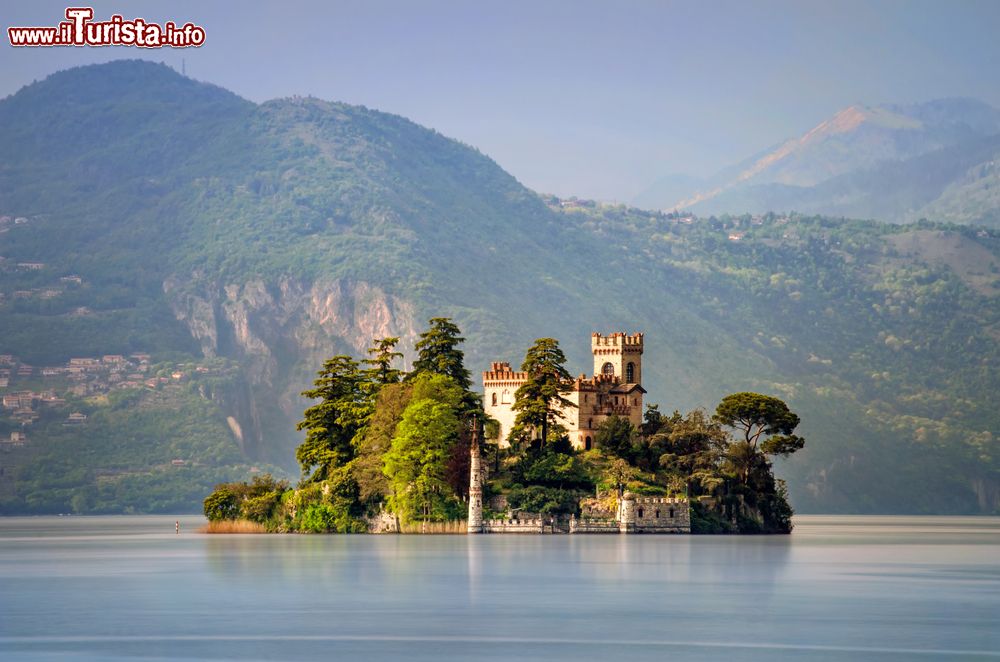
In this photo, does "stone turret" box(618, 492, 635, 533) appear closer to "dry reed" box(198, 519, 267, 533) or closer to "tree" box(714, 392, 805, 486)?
"tree" box(714, 392, 805, 486)

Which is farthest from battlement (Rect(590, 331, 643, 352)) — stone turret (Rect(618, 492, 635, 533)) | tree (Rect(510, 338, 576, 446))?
stone turret (Rect(618, 492, 635, 533))

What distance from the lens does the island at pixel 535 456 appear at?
4914 inches

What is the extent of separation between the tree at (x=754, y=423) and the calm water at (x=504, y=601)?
11.6 metres

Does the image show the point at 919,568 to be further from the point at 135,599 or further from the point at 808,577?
the point at 135,599

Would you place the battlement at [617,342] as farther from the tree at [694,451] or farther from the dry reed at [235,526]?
the dry reed at [235,526]

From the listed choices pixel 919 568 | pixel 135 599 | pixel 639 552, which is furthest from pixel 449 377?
pixel 135 599

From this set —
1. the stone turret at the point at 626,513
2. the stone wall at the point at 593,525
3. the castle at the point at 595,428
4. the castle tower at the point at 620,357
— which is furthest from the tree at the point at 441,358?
the stone turret at the point at 626,513

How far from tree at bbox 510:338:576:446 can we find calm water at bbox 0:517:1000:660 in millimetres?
12728

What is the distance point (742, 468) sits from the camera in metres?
129

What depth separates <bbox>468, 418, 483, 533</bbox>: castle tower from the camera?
122 metres

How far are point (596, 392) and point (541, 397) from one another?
179 inches

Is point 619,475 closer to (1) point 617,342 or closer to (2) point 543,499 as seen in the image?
(2) point 543,499

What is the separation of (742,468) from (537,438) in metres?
14.5

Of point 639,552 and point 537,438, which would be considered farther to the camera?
point 537,438
